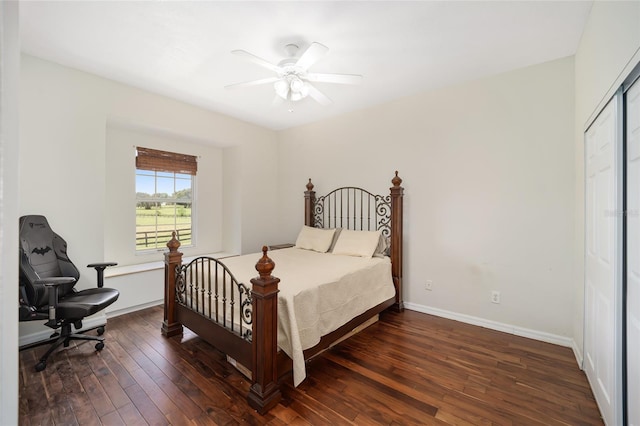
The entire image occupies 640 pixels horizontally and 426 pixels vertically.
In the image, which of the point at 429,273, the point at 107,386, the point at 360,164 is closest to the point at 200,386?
the point at 107,386

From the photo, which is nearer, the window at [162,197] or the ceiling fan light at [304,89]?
the ceiling fan light at [304,89]

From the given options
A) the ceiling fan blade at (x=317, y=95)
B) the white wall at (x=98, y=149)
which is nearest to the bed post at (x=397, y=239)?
the ceiling fan blade at (x=317, y=95)

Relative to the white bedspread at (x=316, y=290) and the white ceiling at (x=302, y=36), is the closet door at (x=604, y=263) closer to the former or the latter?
the white ceiling at (x=302, y=36)

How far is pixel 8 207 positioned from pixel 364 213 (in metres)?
3.60

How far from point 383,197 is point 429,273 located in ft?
3.66

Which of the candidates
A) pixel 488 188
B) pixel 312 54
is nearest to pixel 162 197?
pixel 312 54

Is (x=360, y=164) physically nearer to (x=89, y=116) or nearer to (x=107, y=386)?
(x=89, y=116)

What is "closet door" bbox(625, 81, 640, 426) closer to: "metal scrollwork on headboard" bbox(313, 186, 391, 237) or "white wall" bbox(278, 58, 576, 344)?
"white wall" bbox(278, 58, 576, 344)

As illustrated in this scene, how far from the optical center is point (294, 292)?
2053mm

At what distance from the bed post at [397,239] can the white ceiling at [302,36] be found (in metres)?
1.23

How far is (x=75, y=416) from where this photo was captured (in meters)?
1.71

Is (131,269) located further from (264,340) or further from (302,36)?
(302,36)

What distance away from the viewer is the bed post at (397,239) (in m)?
3.42

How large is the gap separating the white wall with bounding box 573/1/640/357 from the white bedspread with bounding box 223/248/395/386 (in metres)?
1.71
